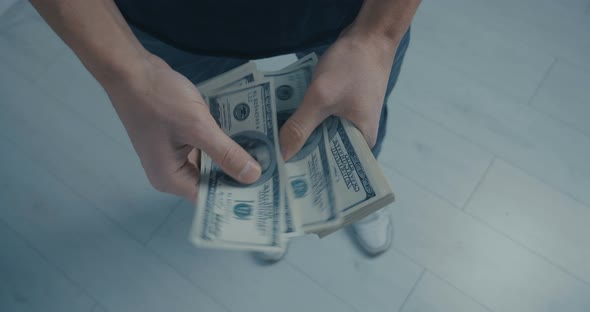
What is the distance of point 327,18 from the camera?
1.82ft

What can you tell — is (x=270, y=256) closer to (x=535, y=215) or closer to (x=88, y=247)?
(x=88, y=247)

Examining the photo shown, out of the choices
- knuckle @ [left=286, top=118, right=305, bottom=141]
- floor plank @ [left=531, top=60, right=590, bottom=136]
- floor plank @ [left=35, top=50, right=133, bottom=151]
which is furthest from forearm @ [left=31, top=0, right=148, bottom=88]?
floor plank @ [left=531, top=60, right=590, bottom=136]

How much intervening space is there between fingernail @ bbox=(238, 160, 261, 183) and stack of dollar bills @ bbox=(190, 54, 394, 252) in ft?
0.14

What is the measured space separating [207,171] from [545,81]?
1209 mm

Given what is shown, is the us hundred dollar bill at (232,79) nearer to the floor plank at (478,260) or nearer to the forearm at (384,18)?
the forearm at (384,18)

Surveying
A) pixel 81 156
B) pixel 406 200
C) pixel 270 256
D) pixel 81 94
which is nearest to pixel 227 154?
pixel 270 256

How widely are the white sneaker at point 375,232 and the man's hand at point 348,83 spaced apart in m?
0.54

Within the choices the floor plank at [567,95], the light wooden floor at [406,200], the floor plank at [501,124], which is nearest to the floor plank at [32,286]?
the light wooden floor at [406,200]

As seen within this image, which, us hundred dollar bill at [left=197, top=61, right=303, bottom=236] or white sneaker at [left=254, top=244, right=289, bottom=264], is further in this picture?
white sneaker at [left=254, top=244, right=289, bottom=264]

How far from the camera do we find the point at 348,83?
56cm

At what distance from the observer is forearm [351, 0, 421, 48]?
1.78ft

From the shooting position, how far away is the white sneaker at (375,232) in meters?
1.07

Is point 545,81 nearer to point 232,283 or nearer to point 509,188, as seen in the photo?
point 509,188

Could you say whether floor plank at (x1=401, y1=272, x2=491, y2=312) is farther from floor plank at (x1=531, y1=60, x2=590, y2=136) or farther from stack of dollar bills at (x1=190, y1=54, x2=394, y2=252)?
floor plank at (x1=531, y1=60, x2=590, y2=136)
